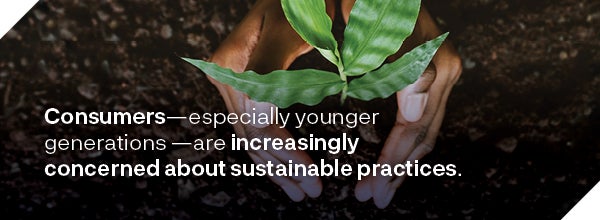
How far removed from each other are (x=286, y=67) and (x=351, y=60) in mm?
121

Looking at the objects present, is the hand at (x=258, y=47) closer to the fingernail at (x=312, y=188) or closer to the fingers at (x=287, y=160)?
the fingers at (x=287, y=160)

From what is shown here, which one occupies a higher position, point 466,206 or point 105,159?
point 105,159

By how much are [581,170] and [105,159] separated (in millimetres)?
953

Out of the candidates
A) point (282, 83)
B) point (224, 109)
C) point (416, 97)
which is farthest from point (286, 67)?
point (416, 97)

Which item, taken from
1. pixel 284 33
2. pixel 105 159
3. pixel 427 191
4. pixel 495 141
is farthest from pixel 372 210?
pixel 105 159

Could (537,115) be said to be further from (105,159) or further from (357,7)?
(105,159)

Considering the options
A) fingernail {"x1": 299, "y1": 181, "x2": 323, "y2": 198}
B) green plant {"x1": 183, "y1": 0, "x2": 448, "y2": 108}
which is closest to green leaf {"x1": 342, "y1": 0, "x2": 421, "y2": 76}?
green plant {"x1": 183, "y1": 0, "x2": 448, "y2": 108}

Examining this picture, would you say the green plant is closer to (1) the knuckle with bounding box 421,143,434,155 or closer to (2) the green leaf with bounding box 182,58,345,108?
(2) the green leaf with bounding box 182,58,345,108

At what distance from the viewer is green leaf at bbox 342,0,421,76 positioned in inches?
39.4

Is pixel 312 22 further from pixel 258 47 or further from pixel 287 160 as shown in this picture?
pixel 287 160

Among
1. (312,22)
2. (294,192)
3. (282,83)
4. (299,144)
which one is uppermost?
(312,22)

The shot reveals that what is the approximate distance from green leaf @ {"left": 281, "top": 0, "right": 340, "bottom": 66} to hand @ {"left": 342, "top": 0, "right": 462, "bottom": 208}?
0.17ft

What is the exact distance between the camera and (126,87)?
3.53 feet

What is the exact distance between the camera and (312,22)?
101cm
